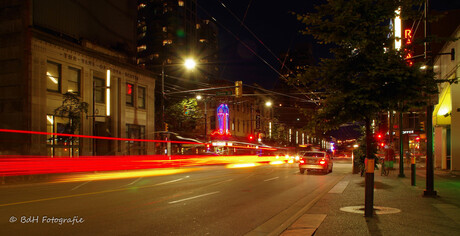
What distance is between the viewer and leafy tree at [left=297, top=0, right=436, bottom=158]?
8188 mm

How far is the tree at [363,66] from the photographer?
819 centimetres

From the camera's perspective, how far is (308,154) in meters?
25.4

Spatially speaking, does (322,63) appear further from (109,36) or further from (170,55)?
(170,55)

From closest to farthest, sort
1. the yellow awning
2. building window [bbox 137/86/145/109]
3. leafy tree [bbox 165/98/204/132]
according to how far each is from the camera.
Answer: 1. the yellow awning
2. building window [bbox 137/86/145/109]
3. leafy tree [bbox 165/98/204/132]

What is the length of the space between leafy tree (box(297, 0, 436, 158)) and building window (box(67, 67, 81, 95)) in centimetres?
2243

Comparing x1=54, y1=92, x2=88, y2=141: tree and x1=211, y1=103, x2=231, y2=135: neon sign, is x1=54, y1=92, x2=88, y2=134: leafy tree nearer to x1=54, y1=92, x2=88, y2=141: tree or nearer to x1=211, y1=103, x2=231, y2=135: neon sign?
x1=54, y1=92, x2=88, y2=141: tree

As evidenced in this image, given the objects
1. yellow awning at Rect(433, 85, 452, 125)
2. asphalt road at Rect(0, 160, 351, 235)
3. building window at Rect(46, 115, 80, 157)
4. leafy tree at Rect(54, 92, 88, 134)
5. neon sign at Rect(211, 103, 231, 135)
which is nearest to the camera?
asphalt road at Rect(0, 160, 351, 235)

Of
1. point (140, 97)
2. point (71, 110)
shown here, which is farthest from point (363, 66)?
point (140, 97)

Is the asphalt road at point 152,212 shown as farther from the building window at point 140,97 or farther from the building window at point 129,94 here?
the building window at point 140,97

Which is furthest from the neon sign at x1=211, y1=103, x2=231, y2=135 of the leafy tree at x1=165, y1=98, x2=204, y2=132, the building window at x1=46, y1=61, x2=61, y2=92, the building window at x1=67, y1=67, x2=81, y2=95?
the building window at x1=46, y1=61, x2=61, y2=92

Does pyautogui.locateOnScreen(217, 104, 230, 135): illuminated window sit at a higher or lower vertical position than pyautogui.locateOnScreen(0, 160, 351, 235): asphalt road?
higher

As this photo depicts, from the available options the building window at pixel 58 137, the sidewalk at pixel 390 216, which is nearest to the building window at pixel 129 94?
the building window at pixel 58 137

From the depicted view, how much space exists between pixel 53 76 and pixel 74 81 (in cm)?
Answer: 191

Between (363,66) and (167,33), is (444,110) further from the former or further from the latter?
(167,33)
